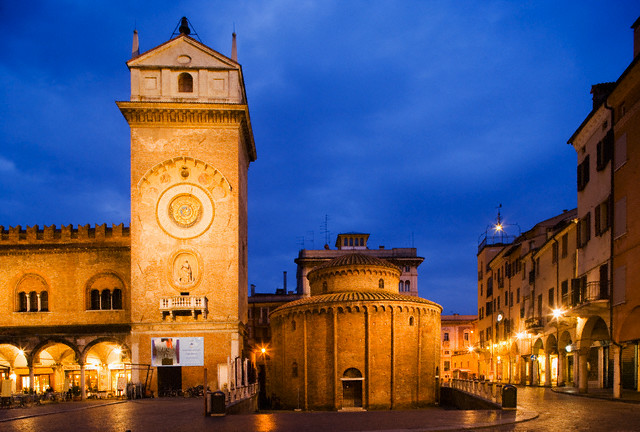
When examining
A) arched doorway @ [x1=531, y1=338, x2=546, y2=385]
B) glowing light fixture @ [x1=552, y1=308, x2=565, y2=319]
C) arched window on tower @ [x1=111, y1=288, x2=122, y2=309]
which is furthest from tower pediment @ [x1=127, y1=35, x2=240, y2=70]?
arched doorway @ [x1=531, y1=338, x2=546, y2=385]

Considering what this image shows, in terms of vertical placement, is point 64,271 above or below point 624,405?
above

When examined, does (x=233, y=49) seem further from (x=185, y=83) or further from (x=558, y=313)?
(x=558, y=313)

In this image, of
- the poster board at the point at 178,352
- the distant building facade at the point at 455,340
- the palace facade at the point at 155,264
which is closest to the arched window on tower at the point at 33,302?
the palace facade at the point at 155,264

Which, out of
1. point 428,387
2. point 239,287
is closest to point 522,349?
point 428,387

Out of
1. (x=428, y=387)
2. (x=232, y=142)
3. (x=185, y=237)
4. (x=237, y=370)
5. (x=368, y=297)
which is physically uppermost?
(x=232, y=142)

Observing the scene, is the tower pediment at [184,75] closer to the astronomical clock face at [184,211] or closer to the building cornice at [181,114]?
the building cornice at [181,114]

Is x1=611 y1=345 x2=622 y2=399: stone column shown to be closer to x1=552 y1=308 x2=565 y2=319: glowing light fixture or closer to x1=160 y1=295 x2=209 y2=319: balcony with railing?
x1=552 y1=308 x2=565 y2=319: glowing light fixture

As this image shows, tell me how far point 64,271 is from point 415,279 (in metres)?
50.6

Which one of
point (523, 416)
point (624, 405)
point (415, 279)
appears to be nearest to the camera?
point (523, 416)

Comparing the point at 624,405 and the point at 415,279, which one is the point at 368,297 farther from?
the point at 415,279

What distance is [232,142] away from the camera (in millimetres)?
42125

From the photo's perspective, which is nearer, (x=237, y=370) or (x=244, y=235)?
(x=237, y=370)

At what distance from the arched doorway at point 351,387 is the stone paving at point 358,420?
57.4 ft

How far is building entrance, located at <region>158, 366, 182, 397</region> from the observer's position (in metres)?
40.6
